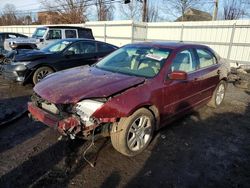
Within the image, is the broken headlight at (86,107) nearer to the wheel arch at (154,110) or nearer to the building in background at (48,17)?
the wheel arch at (154,110)

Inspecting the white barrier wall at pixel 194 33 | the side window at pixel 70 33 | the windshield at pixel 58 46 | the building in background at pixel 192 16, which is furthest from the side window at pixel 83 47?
the building in background at pixel 192 16

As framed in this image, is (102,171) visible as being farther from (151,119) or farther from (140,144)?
(151,119)

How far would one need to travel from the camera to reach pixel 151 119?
339 cm

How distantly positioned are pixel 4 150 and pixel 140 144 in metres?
2.08

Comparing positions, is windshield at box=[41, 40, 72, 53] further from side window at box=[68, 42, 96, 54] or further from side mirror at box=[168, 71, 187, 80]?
side mirror at box=[168, 71, 187, 80]

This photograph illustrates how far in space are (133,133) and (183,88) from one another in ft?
4.43

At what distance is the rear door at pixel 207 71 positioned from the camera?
4543 millimetres

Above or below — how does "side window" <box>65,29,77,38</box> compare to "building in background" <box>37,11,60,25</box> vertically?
below

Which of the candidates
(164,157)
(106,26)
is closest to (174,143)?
(164,157)

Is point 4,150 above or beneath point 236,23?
beneath

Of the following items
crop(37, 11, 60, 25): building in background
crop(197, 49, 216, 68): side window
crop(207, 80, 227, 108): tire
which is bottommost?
crop(207, 80, 227, 108): tire

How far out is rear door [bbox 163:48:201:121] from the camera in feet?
12.1

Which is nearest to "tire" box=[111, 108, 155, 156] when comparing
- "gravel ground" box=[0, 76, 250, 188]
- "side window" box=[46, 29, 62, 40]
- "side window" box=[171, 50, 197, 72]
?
"gravel ground" box=[0, 76, 250, 188]

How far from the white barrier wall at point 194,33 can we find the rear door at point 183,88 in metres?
9.20
